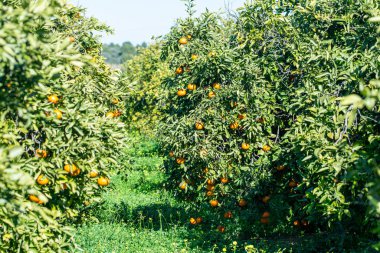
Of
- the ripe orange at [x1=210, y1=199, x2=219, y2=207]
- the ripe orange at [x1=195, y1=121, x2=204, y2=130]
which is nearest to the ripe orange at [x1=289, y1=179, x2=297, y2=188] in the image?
the ripe orange at [x1=210, y1=199, x2=219, y2=207]

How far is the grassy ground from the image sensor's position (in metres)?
6.74

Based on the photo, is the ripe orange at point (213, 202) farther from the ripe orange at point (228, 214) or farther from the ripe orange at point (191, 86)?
the ripe orange at point (191, 86)

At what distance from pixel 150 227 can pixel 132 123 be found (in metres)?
12.0

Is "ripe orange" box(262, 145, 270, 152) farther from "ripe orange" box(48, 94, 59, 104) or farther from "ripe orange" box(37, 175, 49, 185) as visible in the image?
"ripe orange" box(37, 175, 49, 185)

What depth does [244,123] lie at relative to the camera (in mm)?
6312

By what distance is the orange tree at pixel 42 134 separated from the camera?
9.45 ft

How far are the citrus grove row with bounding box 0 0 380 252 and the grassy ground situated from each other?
0.26m

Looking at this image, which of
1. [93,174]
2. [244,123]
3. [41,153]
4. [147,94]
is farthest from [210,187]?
[147,94]

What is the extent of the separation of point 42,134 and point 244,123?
280 centimetres

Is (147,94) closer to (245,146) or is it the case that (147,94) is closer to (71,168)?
(245,146)

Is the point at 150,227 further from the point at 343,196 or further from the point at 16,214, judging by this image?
the point at 16,214

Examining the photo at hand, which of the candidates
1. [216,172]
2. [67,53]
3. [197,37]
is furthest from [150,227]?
[67,53]

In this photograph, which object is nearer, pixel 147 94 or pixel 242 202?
pixel 242 202

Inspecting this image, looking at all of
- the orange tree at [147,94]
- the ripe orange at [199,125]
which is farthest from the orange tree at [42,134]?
the orange tree at [147,94]
